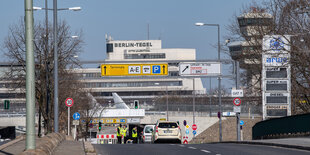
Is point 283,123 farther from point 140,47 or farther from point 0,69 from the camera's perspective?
point 140,47

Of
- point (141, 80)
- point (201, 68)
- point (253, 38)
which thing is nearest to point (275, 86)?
point (201, 68)

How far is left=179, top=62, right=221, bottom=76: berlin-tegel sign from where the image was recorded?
44906 mm

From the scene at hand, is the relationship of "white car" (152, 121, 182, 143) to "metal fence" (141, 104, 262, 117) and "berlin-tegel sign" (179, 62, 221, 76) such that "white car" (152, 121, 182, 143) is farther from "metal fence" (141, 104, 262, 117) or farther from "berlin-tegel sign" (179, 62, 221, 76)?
"metal fence" (141, 104, 262, 117)

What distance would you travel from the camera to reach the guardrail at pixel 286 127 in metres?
30.6

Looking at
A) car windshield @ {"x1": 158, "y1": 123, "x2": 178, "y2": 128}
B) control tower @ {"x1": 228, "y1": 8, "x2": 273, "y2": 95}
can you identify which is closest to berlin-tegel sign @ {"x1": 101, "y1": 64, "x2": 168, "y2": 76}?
control tower @ {"x1": 228, "y1": 8, "x2": 273, "y2": 95}

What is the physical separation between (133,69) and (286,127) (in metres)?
14.6

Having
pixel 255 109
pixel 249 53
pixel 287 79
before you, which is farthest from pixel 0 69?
pixel 255 109

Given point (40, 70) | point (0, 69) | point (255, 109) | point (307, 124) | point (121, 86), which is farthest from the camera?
point (121, 86)

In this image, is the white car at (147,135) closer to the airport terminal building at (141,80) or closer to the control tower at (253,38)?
the control tower at (253,38)

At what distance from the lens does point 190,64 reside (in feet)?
148

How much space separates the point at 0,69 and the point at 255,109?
137 ft

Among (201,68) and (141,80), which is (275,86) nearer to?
(201,68)

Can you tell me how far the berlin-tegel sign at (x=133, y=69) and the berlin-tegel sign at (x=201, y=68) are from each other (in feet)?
4.39

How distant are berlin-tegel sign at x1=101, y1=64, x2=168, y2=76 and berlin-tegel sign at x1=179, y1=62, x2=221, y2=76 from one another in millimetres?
1337
